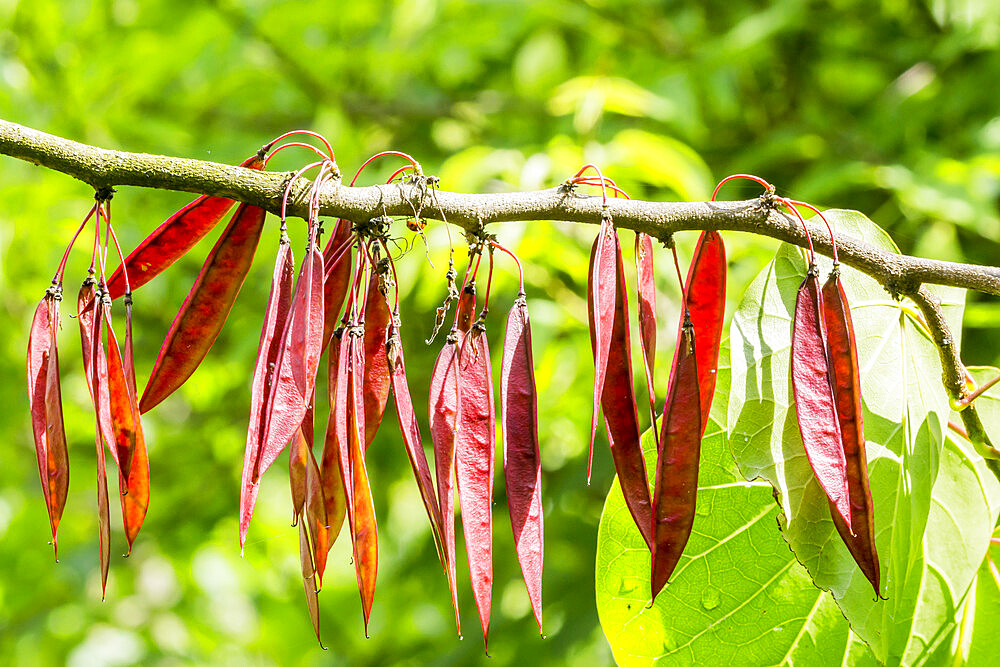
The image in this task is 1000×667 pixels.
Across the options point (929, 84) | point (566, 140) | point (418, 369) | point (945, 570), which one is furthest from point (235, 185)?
point (929, 84)

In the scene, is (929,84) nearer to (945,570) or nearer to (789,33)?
(789,33)

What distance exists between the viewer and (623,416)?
82 centimetres

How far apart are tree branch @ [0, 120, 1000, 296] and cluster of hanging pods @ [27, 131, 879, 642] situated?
0.02 m

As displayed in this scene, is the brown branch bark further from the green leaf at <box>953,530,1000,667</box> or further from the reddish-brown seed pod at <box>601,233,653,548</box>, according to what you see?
the green leaf at <box>953,530,1000,667</box>

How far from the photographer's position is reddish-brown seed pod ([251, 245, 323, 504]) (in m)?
0.70

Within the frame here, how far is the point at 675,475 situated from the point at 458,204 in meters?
0.34

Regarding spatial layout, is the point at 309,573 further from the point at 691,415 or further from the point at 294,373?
the point at 691,415

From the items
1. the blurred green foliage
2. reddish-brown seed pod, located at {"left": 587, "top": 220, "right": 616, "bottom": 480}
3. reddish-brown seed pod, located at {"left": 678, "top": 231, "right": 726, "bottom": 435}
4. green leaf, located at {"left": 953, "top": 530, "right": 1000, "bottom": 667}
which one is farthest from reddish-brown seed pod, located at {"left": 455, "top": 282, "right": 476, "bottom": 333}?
the blurred green foliage

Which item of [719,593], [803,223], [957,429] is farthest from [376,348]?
[957,429]

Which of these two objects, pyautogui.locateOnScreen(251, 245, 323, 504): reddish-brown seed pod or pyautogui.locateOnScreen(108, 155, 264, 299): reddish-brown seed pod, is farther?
pyautogui.locateOnScreen(108, 155, 264, 299): reddish-brown seed pod

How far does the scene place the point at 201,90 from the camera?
256 centimetres

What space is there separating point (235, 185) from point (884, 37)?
92.4 inches

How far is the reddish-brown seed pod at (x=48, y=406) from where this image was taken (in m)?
0.77

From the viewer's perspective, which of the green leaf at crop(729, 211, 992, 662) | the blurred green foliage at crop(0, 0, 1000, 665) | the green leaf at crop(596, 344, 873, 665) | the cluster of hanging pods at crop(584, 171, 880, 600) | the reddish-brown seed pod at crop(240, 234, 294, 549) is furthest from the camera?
the blurred green foliage at crop(0, 0, 1000, 665)
